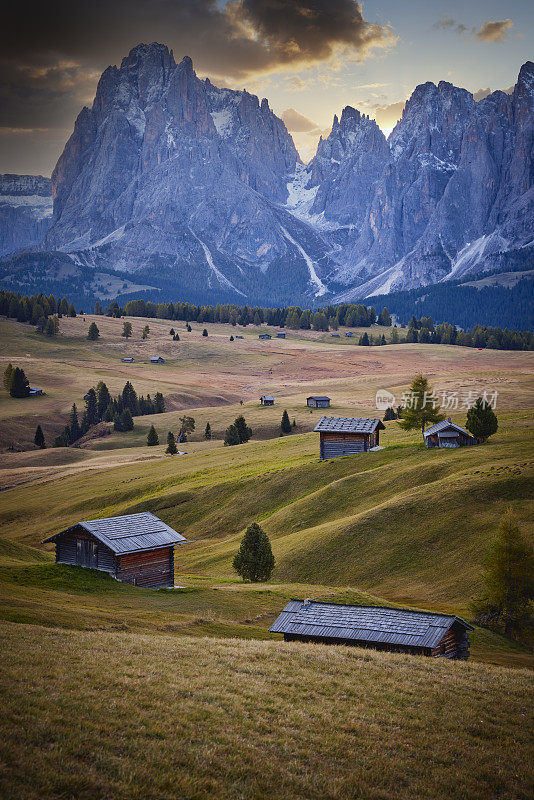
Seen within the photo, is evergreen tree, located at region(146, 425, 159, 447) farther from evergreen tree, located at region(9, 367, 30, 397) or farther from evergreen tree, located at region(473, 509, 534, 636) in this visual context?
evergreen tree, located at region(473, 509, 534, 636)

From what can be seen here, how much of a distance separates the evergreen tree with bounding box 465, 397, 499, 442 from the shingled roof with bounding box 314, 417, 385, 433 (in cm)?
1217

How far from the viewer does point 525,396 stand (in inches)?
4860

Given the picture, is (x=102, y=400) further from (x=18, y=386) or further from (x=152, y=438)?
(x=152, y=438)

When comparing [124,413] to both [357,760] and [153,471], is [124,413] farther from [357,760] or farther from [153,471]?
[357,760]

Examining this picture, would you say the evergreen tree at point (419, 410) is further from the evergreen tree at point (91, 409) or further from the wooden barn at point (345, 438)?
the evergreen tree at point (91, 409)

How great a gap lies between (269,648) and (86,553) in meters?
22.5

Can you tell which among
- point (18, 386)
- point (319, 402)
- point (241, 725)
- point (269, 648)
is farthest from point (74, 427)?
point (241, 725)

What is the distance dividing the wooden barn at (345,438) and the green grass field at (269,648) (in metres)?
3.19

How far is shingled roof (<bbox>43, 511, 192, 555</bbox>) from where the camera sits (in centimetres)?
4400

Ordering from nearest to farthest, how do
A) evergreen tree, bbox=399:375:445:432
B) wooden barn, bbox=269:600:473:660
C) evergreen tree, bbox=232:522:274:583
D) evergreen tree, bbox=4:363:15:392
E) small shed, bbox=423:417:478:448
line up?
1. wooden barn, bbox=269:600:473:660
2. evergreen tree, bbox=232:522:274:583
3. small shed, bbox=423:417:478:448
4. evergreen tree, bbox=399:375:445:432
5. evergreen tree, bbox=4:363:15:392

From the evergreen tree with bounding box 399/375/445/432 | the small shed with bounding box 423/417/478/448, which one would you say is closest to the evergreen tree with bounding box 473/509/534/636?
the small shed with bounding box 423/417/478/448

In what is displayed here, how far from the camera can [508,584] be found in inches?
1575

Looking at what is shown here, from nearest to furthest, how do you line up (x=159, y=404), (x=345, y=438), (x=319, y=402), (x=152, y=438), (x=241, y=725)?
(x=241, y=725), (x=345, y=438), (x=152, y=438), (x=319, y=402), (x=159, y=404)

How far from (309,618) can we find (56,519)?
54837 mm
